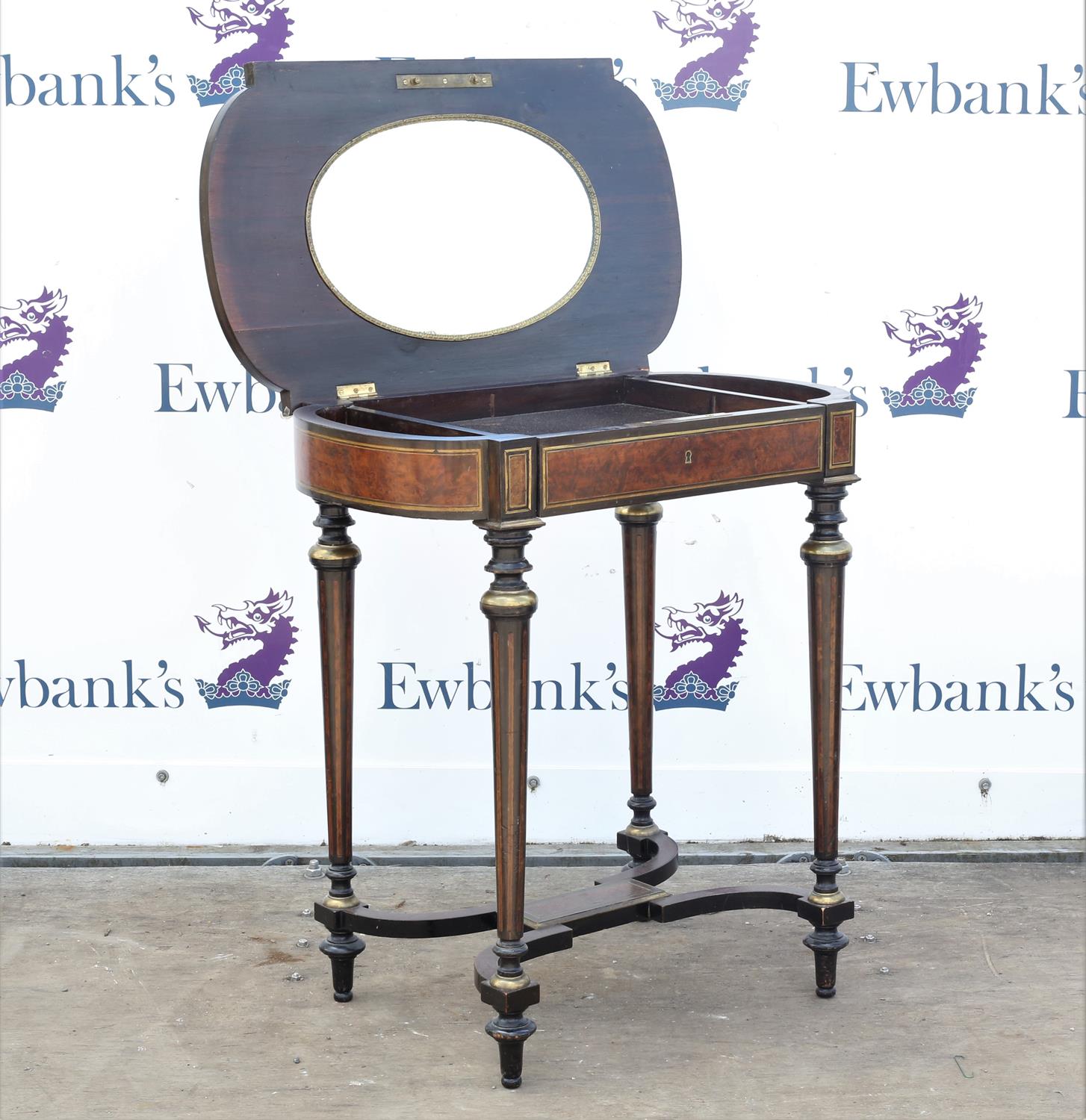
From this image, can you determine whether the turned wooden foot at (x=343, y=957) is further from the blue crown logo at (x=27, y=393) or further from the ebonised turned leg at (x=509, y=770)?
the blue crown logo at (x=27, y=393)

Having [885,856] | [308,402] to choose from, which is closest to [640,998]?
[885,856]

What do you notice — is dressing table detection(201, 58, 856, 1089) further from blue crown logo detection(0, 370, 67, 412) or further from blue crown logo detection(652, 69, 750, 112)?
blue crown logo detection(0, 370, 67, 412)

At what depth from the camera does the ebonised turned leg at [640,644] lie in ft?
9.80

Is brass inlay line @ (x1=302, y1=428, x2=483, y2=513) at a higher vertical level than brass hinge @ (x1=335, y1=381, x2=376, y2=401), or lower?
lower

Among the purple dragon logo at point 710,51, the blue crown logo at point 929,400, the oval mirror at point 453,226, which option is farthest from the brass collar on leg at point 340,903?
the purple dragon logo at point 710,51

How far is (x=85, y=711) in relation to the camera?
351 centimetres

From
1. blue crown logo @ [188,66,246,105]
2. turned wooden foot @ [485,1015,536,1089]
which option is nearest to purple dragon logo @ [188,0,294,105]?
blue crown logo @ [188,66,246,105]

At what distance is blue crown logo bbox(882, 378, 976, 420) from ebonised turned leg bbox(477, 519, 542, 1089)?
51.6 inches

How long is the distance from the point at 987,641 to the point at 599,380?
1.19m

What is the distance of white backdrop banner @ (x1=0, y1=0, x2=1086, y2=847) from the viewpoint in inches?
130

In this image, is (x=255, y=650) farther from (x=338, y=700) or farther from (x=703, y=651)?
(x=703, y=651)

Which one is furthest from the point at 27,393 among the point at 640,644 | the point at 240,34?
the point at 640,644

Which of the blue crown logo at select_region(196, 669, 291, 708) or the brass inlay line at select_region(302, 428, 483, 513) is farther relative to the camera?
the blue crown logo at select_region(196, 669, 291, 708)

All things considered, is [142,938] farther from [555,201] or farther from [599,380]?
[555,201]
